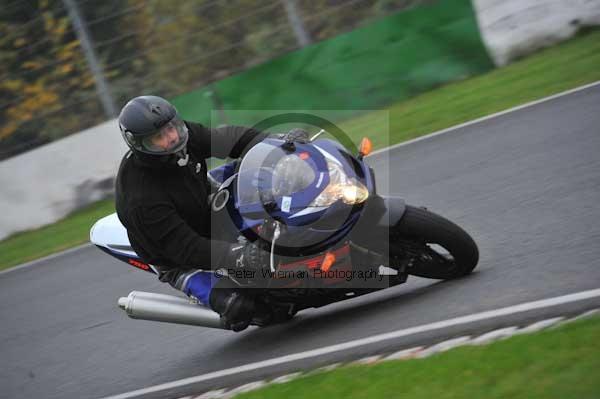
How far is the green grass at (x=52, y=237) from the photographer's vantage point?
35.0 ft

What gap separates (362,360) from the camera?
15.7 feet

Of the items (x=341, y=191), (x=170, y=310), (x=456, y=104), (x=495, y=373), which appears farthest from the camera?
(x=456, y=104)

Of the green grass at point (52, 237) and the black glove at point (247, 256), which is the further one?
the green grass at point (52, 237)

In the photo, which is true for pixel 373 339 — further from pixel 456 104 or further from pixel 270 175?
pixel 456 104

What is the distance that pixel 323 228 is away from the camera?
15.6ft

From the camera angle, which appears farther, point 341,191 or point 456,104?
point 456,104

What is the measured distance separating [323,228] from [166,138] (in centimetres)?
114

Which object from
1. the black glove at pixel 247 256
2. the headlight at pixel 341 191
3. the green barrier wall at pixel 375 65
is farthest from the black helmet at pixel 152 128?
the green barrier wall at pixel 375 65

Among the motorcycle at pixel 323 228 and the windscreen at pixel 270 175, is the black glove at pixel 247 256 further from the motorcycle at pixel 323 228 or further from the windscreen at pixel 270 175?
the windscreen at pixel 270 175

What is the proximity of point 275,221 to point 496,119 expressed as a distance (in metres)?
5.00

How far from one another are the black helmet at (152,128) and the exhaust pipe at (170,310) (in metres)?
1.13

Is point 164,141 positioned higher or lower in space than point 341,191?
higher

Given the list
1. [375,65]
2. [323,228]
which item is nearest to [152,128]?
[323,228]

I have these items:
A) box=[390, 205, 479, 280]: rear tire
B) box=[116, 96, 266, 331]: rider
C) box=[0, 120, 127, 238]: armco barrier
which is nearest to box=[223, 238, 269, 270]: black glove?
box=[116, 96, 266, 331]: rider
